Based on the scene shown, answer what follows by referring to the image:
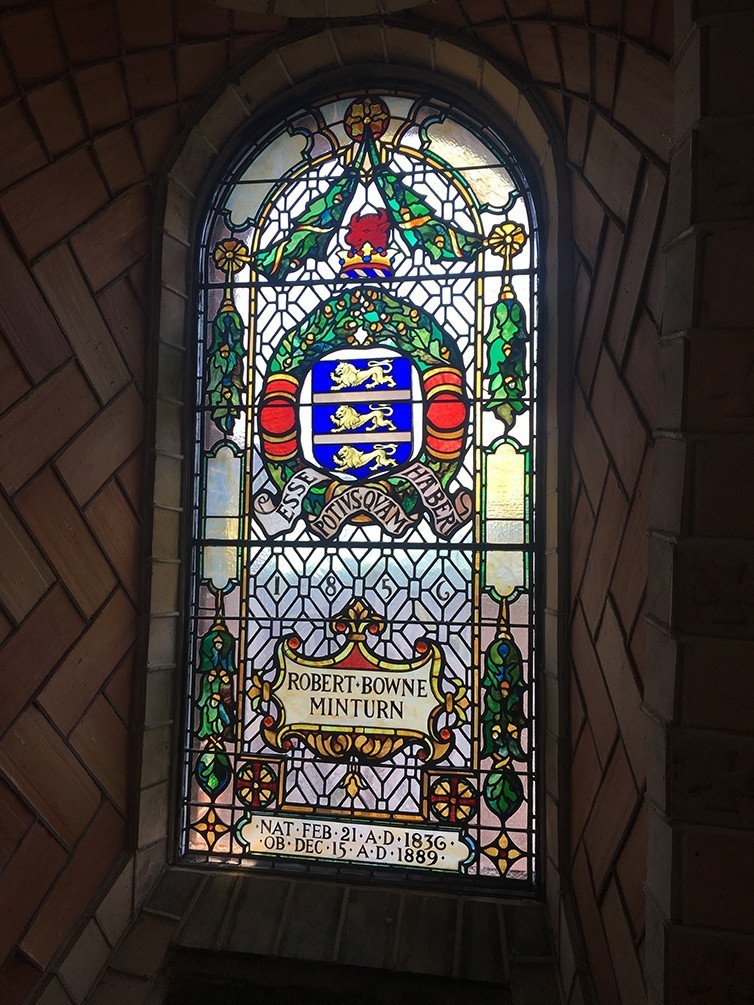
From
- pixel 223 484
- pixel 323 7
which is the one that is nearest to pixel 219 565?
pixel 223 484

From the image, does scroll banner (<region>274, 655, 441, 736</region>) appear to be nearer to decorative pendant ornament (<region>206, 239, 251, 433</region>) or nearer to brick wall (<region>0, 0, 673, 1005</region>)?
brick wall (<region>0, 0, 673, 1005</region>)

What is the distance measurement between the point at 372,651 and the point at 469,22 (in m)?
1.66

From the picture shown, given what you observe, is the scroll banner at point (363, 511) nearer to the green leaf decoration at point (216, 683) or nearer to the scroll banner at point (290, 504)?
the scroll banner at point (290, 504)

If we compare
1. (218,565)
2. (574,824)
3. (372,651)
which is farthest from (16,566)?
(574,824)

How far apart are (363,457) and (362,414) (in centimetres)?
13

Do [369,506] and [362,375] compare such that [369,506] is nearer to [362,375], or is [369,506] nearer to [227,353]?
[362,375]

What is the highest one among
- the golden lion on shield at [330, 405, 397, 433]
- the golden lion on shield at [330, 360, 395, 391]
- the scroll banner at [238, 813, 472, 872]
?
the golden lion on shield at [330, 360, 395, 391]

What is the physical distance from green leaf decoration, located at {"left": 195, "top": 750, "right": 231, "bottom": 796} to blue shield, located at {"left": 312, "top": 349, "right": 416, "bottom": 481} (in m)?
0.87

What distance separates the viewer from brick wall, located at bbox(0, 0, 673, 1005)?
4.83 feet

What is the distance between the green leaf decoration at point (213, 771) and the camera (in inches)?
84.4

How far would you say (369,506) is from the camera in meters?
2.12

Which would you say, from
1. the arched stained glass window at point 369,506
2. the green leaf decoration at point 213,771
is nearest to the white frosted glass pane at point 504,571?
the arched stained glass window at point 369,506

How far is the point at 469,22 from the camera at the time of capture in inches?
77.4

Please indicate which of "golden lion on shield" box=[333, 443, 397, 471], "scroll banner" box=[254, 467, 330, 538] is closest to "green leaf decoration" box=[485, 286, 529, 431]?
"golden lion on shield" box=[333, 443, 397, 471]
